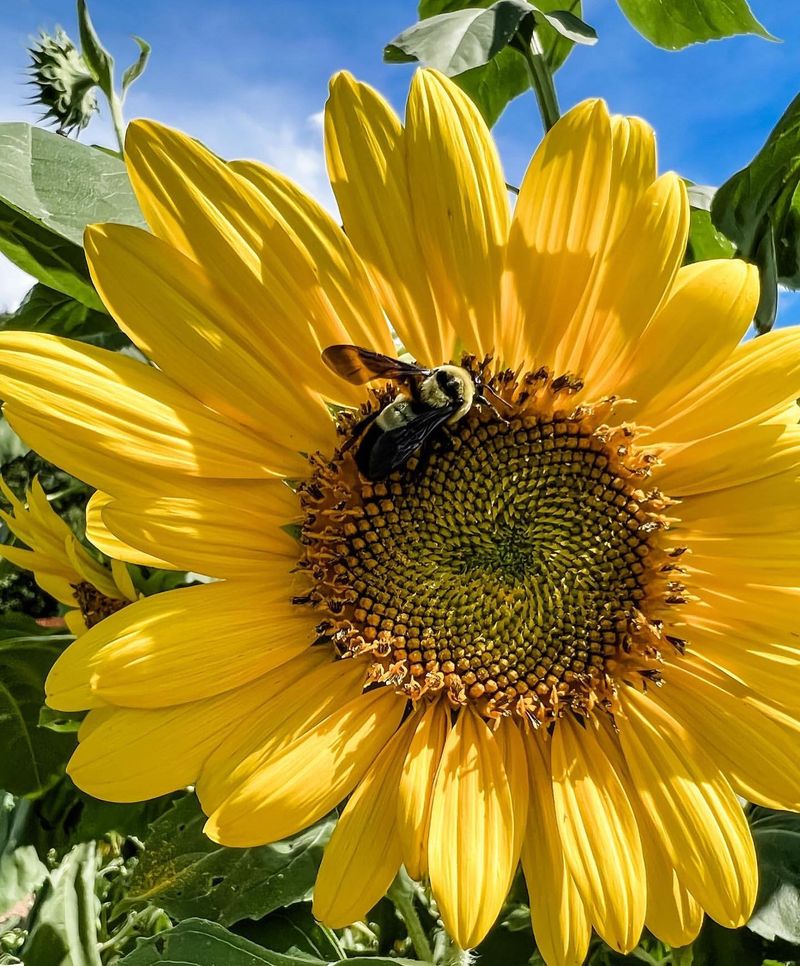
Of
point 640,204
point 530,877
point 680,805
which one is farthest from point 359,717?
point 640,204

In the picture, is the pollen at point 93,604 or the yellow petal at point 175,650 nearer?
the yellow petal at point 175,650

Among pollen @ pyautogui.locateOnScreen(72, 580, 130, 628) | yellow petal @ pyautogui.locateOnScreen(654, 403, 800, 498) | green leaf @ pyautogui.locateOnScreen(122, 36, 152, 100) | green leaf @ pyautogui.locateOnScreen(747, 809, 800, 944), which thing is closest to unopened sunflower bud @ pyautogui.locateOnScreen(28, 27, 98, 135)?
green leaf @ pyautogui.locateOnScreen(122, 36, 152, 100)

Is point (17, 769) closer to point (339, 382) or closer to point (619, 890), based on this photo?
point (339, 382)

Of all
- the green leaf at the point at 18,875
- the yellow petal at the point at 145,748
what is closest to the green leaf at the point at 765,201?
the yellow petal at the point at 145,748

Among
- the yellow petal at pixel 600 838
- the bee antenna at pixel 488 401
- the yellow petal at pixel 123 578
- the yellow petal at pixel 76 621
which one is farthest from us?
the yellow petal at pixel 76 621

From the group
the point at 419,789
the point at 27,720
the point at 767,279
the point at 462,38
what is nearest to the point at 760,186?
the point at 767,279

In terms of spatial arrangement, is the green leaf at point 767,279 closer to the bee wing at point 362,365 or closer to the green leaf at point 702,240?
the green leaf at point 702,240
